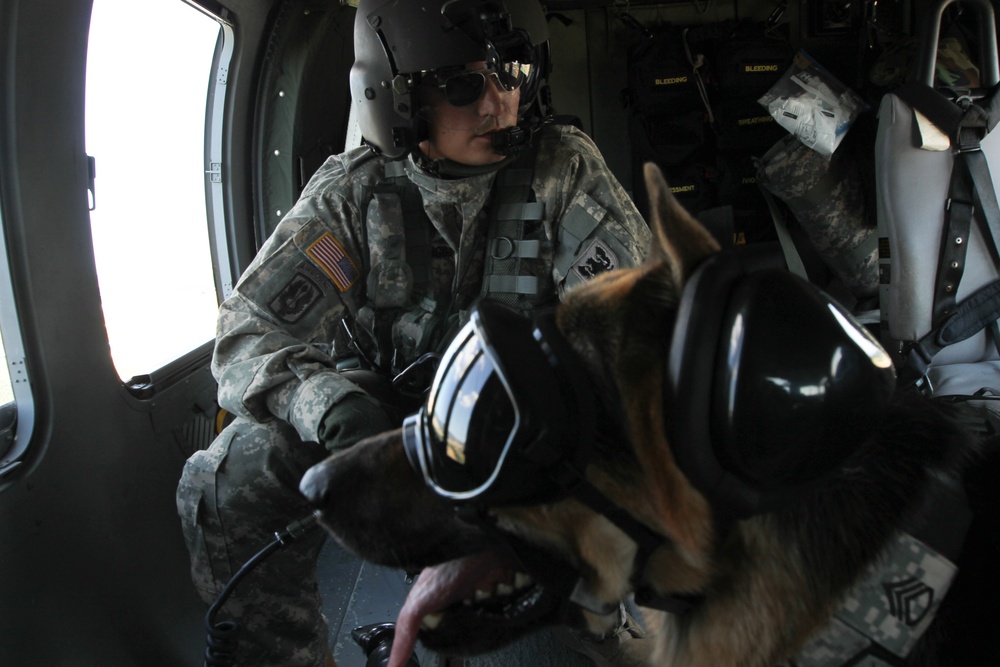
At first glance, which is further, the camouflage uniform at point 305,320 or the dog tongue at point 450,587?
the camouflage uniform at point 305,320

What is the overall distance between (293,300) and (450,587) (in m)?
1.09

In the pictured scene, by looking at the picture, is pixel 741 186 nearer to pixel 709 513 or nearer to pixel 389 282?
pixel 389 282

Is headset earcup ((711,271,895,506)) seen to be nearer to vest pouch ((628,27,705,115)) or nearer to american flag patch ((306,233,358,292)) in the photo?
american flag patch ((306,233,358,292))

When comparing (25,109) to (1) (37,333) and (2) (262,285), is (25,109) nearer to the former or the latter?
(1) (37,333)

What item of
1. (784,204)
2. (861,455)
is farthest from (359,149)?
(784,204)

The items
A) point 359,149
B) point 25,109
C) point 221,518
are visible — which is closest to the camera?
point 25,109

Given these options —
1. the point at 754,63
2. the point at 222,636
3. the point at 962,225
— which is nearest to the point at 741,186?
the point at 754,63

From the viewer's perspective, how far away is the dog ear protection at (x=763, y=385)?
719 millimetres

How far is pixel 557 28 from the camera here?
4.42 m

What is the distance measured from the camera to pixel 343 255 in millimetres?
2000

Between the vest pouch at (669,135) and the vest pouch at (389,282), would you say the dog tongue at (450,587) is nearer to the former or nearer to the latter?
the vest pouch at (389,282)

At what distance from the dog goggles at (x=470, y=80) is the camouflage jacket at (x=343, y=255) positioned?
234mm

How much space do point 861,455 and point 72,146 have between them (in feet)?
6.29

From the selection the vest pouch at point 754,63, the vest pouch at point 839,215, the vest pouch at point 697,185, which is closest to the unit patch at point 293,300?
the vest pouch at point 839,215
